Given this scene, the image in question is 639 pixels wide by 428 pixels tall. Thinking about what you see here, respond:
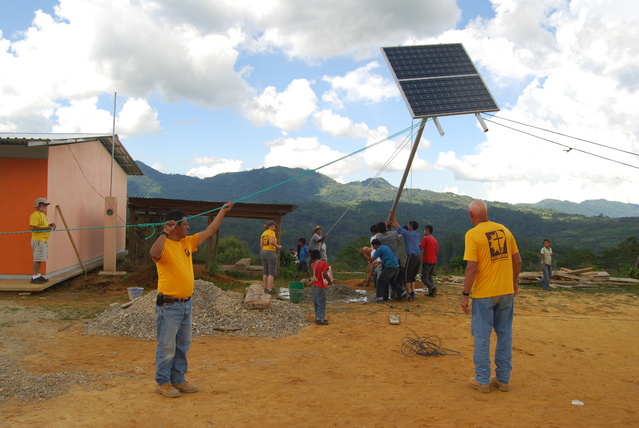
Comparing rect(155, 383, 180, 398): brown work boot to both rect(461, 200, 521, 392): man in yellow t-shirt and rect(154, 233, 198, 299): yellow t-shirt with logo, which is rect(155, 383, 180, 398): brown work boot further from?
rect(461, 200, 521, 392): man in yellow t-shirt

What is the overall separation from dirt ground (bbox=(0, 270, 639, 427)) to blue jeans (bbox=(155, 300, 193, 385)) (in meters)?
0.24

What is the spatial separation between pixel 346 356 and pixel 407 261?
4.88 metres

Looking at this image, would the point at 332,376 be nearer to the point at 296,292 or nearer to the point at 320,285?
the point at 320,285

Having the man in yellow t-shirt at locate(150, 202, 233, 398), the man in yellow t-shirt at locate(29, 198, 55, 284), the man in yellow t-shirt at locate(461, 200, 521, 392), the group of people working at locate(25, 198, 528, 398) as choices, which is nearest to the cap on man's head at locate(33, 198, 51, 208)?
the man in yellow t-shirt at locate(29, 198, 55, 284)

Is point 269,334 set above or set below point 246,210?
below

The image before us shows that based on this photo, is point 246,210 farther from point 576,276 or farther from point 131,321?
point 576,276

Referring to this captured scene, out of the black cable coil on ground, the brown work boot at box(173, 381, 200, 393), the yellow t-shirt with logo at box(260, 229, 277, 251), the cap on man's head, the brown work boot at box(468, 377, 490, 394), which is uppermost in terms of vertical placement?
the cap on man's head

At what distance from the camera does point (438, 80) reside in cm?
999

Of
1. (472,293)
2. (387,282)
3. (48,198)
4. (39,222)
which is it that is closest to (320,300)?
(387,282)

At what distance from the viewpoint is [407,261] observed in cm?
1088

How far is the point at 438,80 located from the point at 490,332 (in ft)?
21.9

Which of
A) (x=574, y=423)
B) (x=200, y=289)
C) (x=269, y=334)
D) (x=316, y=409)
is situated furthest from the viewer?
(x=200, y=289)

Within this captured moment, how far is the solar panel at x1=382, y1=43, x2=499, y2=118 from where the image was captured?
9095 millimetres

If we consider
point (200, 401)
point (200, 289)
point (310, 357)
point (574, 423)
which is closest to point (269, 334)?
point (310, 357)
